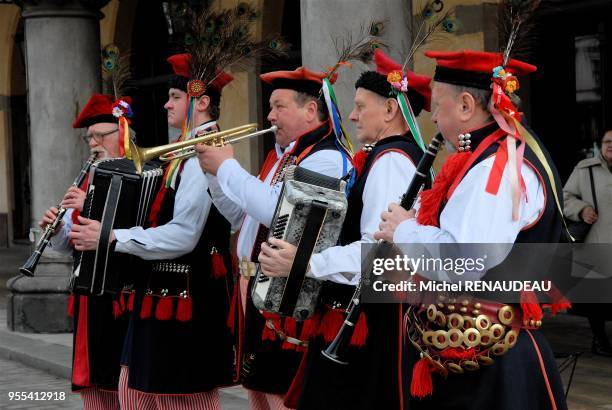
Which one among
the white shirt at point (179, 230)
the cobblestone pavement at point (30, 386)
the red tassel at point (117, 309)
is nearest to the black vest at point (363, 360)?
the white shirt at point (179, 230)

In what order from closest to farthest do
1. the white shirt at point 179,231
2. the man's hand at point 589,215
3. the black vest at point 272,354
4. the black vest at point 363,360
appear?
the black vest at point 363,360 → the black vest at point 272,354 → the white shirt at point 179,231 → the man's hand at point 589,215

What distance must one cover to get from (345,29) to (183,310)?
2.58 m

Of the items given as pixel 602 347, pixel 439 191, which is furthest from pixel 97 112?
pixel 602 347

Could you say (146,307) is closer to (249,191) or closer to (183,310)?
(183,310)

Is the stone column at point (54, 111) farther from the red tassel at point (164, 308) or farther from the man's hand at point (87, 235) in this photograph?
the red tassel at point (164, 308)

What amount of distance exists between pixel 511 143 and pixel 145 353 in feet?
8.61

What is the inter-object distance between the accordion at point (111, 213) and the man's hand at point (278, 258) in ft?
5.18

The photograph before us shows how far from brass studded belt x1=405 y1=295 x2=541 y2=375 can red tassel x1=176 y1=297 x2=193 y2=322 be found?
7.43 ft

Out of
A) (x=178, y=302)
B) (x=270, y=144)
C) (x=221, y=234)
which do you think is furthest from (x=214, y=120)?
(x=270, y=144)

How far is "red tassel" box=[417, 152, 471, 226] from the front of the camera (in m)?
3.46

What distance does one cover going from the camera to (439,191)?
349cm

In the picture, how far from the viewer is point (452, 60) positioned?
3453 mm

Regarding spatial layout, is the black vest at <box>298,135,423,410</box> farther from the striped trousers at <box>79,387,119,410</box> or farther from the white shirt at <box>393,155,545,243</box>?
the striped trousers at <box>79,387,119,410</box>

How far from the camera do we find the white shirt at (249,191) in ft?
14.6
